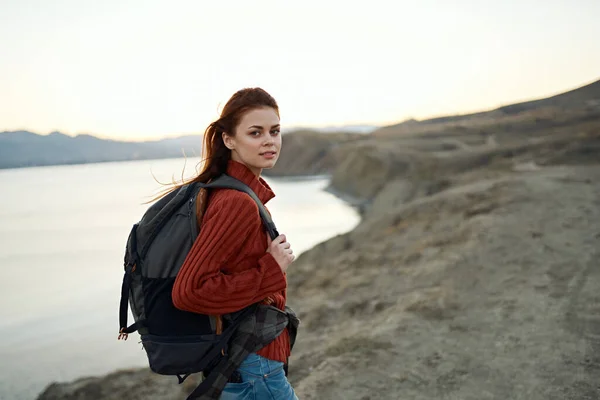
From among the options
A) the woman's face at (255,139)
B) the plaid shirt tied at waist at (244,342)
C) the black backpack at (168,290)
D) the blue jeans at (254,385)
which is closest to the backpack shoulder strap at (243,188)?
the black backpack at (168,290)

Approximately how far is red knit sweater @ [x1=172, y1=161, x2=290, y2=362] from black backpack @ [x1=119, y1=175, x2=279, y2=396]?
0.23ft

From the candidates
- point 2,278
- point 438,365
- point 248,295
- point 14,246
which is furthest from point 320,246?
point 14,246

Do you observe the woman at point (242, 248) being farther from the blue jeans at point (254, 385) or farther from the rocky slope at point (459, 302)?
the rocky slope at point (459, 302)

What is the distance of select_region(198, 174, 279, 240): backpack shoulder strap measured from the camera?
6.07ft

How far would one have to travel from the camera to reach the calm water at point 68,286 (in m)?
9.02

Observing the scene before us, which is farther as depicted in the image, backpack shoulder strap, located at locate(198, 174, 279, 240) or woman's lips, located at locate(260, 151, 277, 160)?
woman's lips, located at locate(260, 151, 277, 160)

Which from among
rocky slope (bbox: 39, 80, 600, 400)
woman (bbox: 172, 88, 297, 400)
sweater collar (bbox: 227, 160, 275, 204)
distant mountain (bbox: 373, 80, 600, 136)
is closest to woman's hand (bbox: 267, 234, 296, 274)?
woman (bbox: 172, 88, 297, 400)

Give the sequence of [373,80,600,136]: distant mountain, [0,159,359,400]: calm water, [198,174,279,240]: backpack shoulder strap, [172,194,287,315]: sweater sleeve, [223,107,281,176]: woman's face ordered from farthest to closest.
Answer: [373,80,600,136]: distant mountain < [0,159,359,400]: calm water < [223,107,281,176]: woman's face < [198,174,279,240]: backpack shoulder strap < [172,194,287,315]: sweater sleeve

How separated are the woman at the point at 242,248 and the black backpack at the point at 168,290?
7 centimetres

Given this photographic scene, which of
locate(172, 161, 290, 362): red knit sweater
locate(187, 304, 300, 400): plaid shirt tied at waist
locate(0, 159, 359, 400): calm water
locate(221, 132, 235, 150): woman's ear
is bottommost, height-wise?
locate(0, 159, 359, 400): calm water

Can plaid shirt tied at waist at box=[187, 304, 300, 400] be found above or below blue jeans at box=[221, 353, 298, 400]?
above

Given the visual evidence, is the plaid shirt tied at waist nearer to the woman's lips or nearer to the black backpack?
the black backpack

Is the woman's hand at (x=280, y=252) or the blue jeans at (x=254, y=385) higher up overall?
the woman's hand at (x=280, y=252)

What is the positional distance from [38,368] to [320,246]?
7.90 meters
